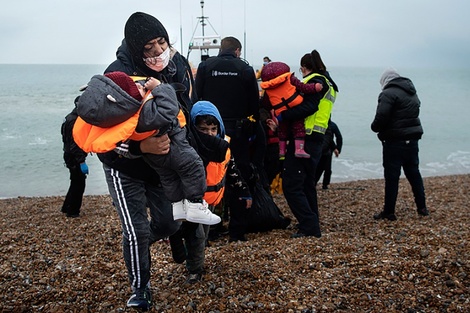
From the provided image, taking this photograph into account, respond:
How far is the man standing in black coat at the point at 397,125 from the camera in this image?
713cm

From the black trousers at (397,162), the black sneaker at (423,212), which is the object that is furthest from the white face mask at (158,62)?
the black sneaker at (423,212)

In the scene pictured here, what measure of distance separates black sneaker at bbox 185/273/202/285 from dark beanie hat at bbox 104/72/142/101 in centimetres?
181

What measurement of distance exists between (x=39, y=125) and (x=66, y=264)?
32.8 metres

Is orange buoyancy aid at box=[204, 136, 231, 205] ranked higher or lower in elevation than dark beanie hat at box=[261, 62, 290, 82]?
lower

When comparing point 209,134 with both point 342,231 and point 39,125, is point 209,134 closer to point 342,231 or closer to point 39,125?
point 342,231

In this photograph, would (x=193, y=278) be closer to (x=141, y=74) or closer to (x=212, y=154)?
(x=212, y=154)

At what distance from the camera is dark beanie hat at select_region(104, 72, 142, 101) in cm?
309

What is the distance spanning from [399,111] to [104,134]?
17.3ft

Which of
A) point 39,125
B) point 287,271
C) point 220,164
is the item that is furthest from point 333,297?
point 39,125

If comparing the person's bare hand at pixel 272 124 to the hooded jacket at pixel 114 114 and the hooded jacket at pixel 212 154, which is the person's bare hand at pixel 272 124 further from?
the hooded jacket at pixel 114 114

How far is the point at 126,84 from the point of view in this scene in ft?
10.2

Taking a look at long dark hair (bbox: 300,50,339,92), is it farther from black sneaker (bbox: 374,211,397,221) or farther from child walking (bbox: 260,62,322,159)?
black sneaker (bbox: 374,211,397,221)

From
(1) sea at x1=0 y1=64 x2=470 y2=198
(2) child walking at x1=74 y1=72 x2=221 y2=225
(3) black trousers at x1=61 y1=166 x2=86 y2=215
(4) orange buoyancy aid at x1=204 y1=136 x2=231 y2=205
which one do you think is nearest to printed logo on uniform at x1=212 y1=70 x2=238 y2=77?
(4) orange buoyancy aid at x1=204 y1=136 x2=231 y2=205

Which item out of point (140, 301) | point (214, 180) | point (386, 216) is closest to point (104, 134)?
point (214, 180)
